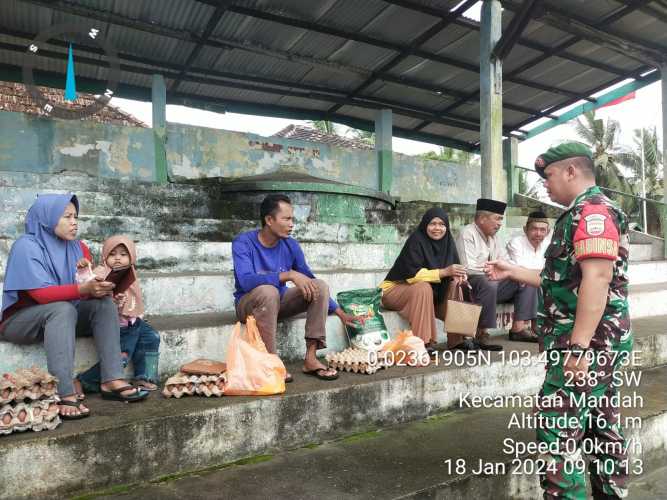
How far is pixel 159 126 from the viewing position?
331 inches

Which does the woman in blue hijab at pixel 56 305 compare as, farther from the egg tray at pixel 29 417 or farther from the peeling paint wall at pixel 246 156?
the peeling paint wall at pixel 246 156

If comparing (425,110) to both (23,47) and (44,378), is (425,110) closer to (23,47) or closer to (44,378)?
(23,47)

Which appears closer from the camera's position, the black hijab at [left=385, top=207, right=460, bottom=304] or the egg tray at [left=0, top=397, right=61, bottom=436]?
the egg tray at [left=0, top=397, right=61, bottom=436]

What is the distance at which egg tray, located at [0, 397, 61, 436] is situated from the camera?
1.99 m

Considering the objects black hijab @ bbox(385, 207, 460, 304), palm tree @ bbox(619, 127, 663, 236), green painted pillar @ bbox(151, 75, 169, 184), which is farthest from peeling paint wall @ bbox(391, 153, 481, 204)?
palm tree @ bbox(619, 127, 663, 236)

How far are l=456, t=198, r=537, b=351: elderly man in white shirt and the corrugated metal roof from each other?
14.7ft

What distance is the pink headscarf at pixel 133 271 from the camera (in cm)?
263

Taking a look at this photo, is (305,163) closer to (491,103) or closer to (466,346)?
(491,103)

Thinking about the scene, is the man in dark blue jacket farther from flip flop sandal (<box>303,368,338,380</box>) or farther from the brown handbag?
the brown handbag

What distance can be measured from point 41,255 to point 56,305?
1.00 feet

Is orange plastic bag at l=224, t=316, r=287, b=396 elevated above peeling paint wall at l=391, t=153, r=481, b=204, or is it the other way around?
peeling paint wall at l=391, t=153, r=481, b=204

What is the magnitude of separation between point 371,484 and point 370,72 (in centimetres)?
836
